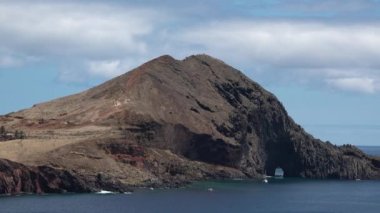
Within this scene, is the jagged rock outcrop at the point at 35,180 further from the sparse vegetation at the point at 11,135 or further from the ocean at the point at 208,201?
the sparse vegetation at the point at 11,135

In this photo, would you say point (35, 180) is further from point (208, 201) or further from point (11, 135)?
point (11, 135)

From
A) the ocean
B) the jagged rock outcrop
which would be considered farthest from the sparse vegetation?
the ocean

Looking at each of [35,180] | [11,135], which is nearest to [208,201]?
[35,180]

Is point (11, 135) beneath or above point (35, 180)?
above

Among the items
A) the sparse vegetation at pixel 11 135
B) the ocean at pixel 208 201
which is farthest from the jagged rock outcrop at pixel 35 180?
the sparse vegetation at pixel 11 135

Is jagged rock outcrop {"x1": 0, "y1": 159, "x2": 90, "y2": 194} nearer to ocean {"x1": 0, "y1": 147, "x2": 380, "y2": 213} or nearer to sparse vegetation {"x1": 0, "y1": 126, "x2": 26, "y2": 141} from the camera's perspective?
ocean {"x1": 0, "y1": 147, "x2": 380, "y2": 213}

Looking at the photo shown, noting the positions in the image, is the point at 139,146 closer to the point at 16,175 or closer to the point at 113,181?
the point at 113,181

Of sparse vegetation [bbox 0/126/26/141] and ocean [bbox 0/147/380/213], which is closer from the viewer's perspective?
ocean [bbox 0/147/380/213]

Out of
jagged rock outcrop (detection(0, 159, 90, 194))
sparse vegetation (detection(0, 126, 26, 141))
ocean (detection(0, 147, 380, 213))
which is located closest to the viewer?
ocean (detection(0, 147, 380, 213))
